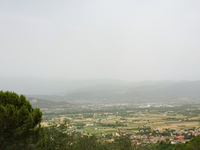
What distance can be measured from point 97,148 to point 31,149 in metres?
8.82

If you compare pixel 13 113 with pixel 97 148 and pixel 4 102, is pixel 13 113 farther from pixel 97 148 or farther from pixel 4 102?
pixel 97 148

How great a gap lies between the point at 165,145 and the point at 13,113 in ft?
102

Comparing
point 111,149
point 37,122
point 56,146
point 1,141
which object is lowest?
point 111,149

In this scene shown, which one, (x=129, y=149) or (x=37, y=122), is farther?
(x=129, y=149)

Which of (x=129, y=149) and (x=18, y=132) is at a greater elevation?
(x=18, y=132)

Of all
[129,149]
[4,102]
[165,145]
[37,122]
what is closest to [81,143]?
[129,149]

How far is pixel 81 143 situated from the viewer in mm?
18312

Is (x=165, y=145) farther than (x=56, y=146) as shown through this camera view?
Yes

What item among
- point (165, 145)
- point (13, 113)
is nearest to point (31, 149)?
point (13, 113)

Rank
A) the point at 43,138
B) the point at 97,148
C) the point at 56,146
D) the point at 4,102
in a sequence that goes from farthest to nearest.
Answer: the point at 97,148
the point at 56,146
the point at 43,138
the point at 4,102

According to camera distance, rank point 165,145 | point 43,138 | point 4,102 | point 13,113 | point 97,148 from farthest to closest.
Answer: point 165,145 → point 97,148 → point 43,138 → point 4,102 → point 13,113

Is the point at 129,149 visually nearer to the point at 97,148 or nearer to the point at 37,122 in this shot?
the point at 97,148

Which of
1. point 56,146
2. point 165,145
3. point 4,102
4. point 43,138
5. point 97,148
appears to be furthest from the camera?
point 165,145

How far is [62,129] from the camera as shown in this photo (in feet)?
51.0
